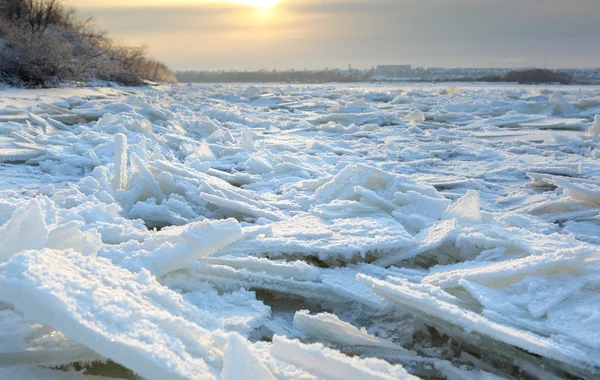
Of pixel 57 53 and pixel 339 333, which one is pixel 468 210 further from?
pixel 57 53

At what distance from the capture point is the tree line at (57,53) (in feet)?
30.5

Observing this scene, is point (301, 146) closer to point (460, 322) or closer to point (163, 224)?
point (163, 224)

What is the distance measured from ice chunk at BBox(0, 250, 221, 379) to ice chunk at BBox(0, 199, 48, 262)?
0.28 feet

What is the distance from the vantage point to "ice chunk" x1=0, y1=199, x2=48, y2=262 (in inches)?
39.3

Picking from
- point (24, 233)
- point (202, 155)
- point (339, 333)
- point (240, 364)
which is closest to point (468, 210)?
point (339, 333)

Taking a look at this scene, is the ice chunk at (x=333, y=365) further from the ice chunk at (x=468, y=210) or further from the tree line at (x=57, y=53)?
the tree line at (x=57, y=53)

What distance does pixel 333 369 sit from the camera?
2.59ft

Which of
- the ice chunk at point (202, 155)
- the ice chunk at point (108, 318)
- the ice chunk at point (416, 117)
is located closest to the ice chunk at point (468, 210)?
the ice chunk at point (108, 318)

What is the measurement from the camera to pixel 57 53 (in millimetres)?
9828

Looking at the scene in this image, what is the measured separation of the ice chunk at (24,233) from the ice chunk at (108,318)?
8cm

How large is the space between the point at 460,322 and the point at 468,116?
6702mm

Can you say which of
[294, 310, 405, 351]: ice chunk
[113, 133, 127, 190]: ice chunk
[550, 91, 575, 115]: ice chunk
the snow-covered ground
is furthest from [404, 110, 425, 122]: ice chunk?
[294, 310, 405, 351]: ice chunk

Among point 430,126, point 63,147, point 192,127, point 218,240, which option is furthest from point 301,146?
point 218,240

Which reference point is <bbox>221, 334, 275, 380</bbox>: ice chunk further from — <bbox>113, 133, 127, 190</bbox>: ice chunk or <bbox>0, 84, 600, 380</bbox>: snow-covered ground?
<bbox>113, 133, 127, 190</bbox>: ice chunk
